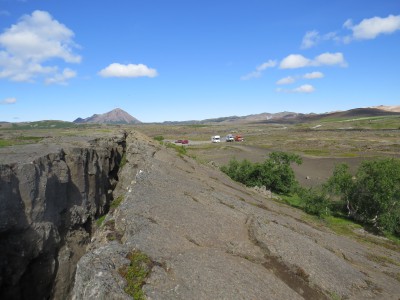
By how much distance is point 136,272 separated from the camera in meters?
12.7

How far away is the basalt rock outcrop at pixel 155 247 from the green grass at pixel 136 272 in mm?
168

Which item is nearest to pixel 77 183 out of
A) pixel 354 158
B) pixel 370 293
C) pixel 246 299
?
pixel 246 299

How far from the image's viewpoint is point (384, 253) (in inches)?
1180

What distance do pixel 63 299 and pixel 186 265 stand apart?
7.40 m

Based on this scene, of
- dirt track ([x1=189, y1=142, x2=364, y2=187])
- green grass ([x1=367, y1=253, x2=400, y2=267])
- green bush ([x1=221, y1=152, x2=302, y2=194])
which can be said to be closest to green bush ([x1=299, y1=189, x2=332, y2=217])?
green bush ([x1=221, y1=152, x2=302, y2=194])

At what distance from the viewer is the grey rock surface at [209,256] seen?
41.1 feet

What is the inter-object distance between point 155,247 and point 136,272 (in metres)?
2.01

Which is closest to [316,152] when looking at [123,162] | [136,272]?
[123,162]

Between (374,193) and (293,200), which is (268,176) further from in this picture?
(374,193)

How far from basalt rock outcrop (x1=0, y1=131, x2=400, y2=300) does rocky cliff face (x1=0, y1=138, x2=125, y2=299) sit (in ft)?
0.16

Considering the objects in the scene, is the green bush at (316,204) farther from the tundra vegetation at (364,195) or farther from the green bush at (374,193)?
the green bush at (374,193)

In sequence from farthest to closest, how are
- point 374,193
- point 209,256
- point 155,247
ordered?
point 374,193 < point 209,256 < point 155,247

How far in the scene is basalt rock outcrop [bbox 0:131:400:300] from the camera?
12914 millimetres

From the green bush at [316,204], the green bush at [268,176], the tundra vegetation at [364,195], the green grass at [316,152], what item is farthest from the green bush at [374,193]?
the green grass at [316,152]
